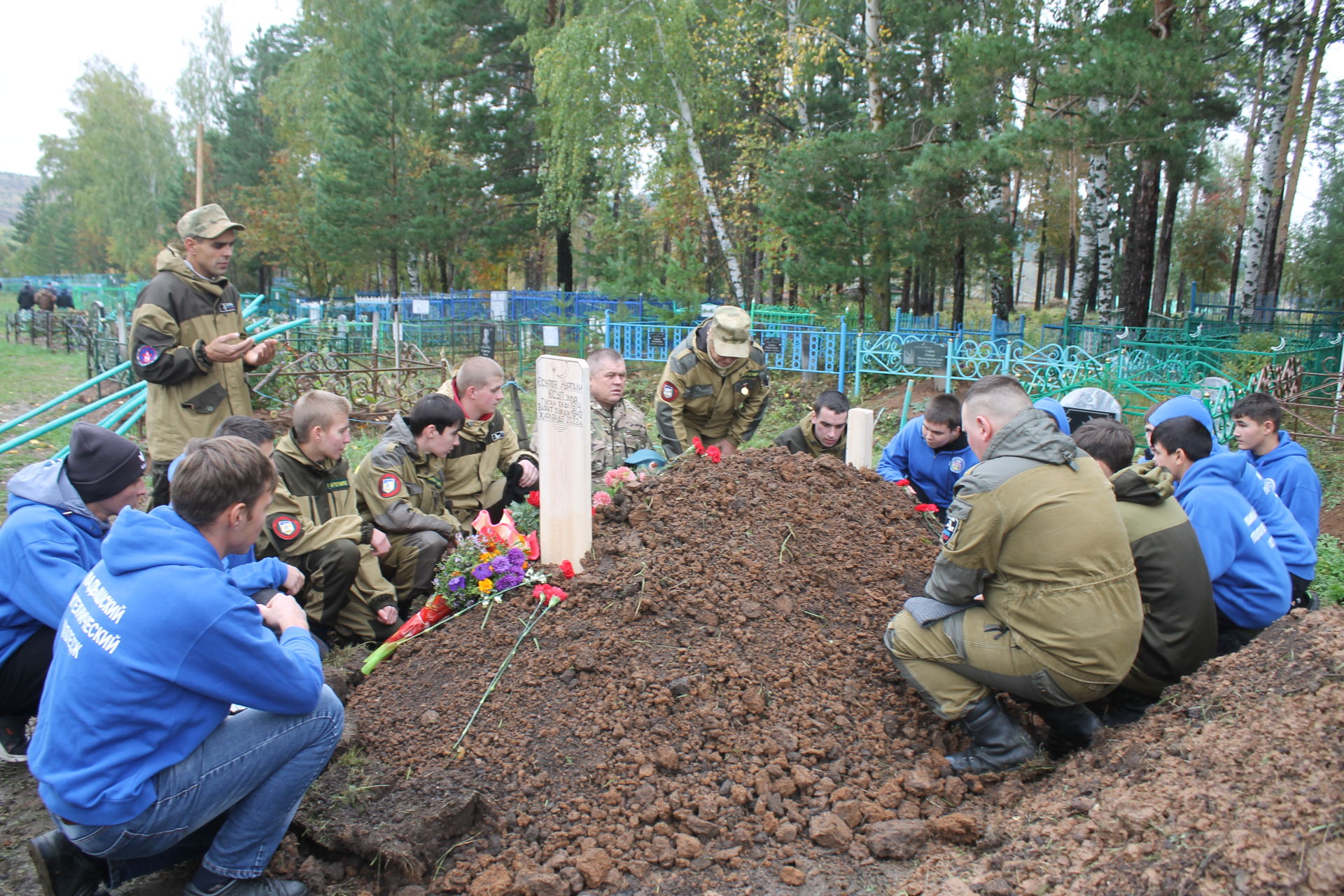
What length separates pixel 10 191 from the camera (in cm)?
16400

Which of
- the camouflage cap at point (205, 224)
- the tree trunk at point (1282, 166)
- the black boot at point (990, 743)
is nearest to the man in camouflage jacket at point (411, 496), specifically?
the camouflage cap at point (205, 224)

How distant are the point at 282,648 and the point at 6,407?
12645 millimetres

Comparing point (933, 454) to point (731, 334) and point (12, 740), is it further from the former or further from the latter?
point (12, 740)

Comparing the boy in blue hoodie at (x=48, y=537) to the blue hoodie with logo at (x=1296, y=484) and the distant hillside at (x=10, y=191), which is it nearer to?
the blue hoodie with logo at (x=1296, y=484)

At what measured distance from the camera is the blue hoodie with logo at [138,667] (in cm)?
201

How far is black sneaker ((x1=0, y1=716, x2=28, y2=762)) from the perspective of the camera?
10.3 feet

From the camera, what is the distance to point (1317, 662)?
8.45 feet

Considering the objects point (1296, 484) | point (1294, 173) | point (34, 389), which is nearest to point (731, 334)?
point (1296, 484)

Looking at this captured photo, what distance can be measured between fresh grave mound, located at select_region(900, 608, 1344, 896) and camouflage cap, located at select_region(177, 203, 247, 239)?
167 inches

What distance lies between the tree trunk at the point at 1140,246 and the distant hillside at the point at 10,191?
175468 mm

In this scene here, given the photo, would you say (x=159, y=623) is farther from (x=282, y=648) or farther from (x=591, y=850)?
(x=591, y=850)

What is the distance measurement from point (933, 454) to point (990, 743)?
232cm

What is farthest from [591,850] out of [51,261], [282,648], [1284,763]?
[51,261]

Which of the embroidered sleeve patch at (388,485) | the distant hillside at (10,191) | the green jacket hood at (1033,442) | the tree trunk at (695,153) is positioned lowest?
the embroidered sleeve patch at (388,485)
